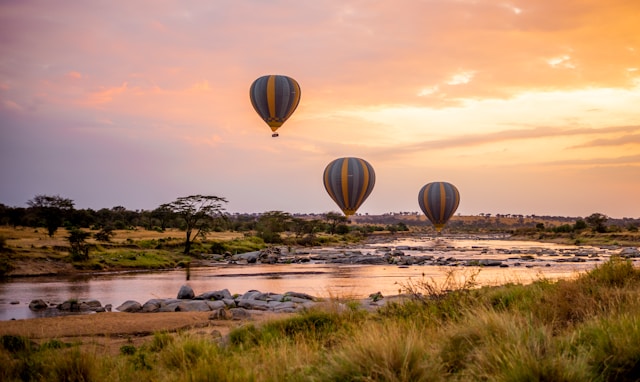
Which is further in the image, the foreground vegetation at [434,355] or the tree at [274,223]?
the tree at [274,223]

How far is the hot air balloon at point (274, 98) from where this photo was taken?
42.5 meters

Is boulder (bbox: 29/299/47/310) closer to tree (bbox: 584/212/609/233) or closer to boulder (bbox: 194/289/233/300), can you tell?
boulder (bbox: 194/289/233/300)

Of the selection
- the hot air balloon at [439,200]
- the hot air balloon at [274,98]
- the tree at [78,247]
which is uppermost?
the hot air balloon at [274,98]

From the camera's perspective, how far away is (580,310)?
10375mm

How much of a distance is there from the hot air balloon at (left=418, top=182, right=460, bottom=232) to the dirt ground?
45.5 m

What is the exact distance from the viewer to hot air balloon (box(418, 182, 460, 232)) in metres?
61.6

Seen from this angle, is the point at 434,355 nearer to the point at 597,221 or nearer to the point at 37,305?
the point at 37,305

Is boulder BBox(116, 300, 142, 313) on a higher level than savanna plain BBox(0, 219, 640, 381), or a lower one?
lower

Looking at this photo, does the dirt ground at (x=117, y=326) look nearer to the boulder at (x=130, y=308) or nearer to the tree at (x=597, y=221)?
the boulder at (x=130, y=308)

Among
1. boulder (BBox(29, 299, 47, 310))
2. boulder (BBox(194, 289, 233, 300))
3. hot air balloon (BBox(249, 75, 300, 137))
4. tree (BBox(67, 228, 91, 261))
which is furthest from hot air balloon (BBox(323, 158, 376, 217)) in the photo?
boulder (BBox(29, 299, 47, 310))

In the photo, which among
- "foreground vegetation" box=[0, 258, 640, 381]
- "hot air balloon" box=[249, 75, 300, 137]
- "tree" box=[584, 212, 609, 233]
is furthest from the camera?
"tree" box=[584, 212, 609, 233]

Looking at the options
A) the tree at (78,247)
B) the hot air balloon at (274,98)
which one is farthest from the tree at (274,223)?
the tree at (78,247)

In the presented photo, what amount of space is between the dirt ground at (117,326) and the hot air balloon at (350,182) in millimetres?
30272

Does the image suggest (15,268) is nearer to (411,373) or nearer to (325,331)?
(325,331)
